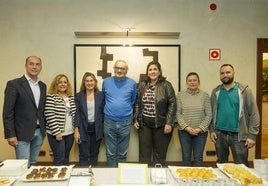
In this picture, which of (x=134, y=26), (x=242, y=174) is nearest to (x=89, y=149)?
(x=134, y=26)

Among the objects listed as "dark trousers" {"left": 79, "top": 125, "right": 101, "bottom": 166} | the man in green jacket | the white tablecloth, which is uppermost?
the man in green jacket

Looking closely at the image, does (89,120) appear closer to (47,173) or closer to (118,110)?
(118,110)

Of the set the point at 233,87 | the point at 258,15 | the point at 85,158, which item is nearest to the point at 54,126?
the point at 85,158

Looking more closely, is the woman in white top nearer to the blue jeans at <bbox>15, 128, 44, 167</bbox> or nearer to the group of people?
the group of people

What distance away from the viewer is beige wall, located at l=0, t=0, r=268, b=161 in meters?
3.75

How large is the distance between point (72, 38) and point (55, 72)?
535 mm

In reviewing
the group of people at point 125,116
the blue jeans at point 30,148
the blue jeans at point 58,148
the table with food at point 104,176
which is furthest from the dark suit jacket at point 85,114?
the table with food at point 104,176

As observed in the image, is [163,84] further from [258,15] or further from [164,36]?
[258,15]

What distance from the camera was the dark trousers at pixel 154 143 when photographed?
10.5 ft

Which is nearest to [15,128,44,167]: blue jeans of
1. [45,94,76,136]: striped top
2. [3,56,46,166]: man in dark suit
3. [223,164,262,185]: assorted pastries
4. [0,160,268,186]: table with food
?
[3,56,46,166]: man in dark suit

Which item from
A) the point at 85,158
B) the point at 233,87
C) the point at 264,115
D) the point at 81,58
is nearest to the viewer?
the point at 233,87

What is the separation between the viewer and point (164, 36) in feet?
12.5

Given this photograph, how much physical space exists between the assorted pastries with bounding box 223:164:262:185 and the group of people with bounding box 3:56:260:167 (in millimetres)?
972

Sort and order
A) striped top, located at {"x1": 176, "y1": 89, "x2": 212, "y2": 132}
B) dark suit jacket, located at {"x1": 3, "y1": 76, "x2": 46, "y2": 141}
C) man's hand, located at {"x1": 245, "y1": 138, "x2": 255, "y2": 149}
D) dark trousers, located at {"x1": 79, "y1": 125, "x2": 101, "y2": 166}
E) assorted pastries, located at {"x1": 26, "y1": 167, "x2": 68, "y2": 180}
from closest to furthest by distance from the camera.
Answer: assorted pastries, located at {"x1": 26, "y1": 167, "x2": 68, "y2": 180}, dark suit jacket, located at {"x1": 3, "y1": 76, "x2": 46, "y2": 141}, man's hand, located at {"x1": 245, "y1": 138, "x2": 255, "y2": 149}, striped top, located at {"x1": 176, "y1": 89, "x2": 212, "y2": 132}, dark trousers, located at {"x1": 79, "y1": 125, "x2": 101, "y2": 166}
